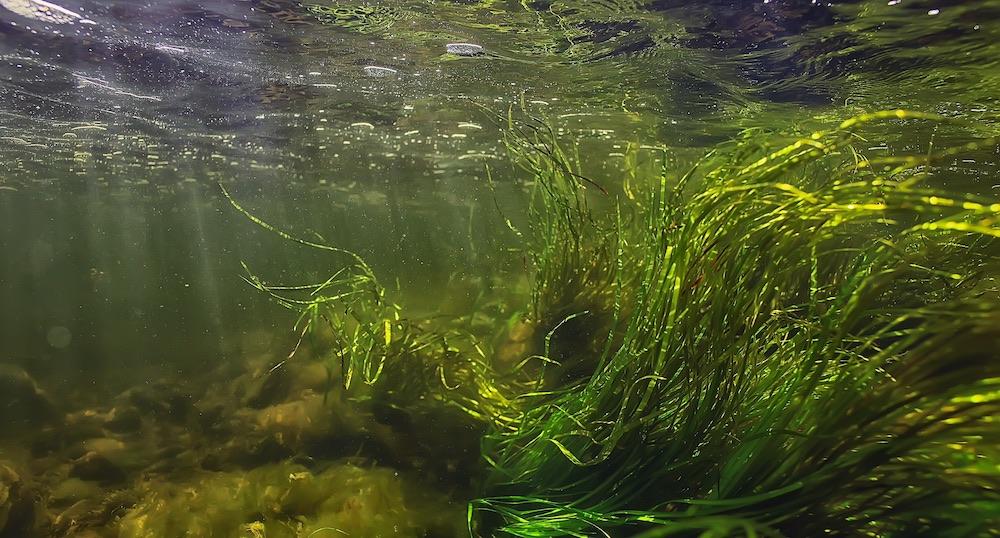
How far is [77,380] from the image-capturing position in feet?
36.7

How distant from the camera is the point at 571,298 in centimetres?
575

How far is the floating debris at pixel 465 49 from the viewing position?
8492 mm

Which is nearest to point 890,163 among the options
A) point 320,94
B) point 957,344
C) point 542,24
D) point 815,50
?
point 957,344

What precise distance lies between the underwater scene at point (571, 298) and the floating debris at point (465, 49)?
101 mm

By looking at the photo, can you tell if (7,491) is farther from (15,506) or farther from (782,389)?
(782,389)

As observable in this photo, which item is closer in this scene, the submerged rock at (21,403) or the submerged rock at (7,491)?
the submerged rock at (7,491)

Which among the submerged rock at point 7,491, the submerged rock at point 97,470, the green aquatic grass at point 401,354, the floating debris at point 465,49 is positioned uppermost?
the floating debris at point 465,49

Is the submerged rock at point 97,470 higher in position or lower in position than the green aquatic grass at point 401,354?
lower

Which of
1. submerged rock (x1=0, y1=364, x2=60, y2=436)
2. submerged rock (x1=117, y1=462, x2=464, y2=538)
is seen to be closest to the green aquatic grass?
submerged rock (x1=117, y1=462, x2=464, y2=538)

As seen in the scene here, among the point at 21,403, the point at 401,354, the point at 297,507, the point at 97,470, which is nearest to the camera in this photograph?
the point at 297,507

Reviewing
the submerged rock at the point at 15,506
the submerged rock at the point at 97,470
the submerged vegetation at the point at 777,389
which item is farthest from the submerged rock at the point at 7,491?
the submerged vegetation at the point at 777,389

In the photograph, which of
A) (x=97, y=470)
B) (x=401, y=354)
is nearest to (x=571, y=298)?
(x=401, y=354)

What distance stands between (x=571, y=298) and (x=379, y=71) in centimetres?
678

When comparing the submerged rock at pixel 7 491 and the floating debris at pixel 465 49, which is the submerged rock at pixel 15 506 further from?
the floating debris at pixel 465 49
